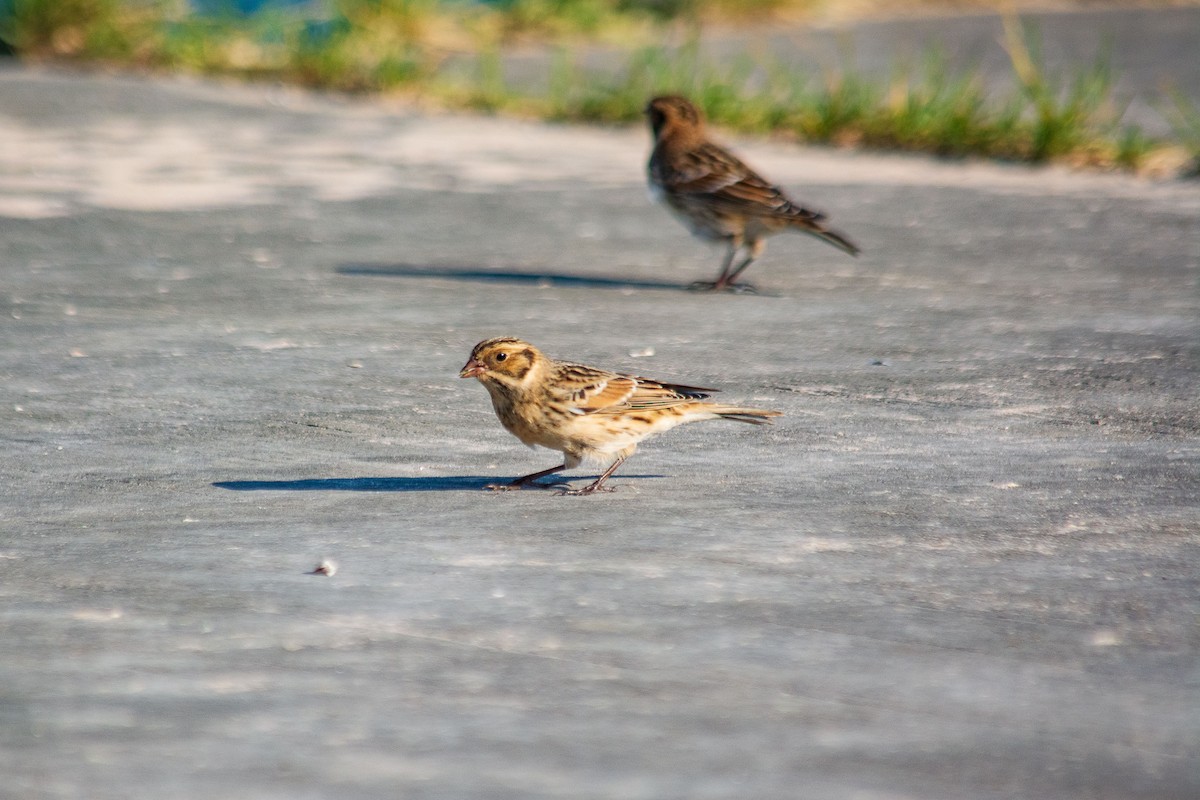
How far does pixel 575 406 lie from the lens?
17.5 ft

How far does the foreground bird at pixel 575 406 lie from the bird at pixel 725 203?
3.63 metres

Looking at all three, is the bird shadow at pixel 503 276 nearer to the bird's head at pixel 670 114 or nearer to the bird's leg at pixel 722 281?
the bird's leg at pixel 722 281

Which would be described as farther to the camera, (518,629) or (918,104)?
(918,104)

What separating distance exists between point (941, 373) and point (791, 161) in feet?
21.6

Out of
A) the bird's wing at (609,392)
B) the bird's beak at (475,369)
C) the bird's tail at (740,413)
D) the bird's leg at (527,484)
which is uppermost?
the bird's beak at (475,369)

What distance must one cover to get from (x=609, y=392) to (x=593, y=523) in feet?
1.93

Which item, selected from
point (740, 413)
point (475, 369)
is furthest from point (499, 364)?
point (740, 413)

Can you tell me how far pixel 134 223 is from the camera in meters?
10.4

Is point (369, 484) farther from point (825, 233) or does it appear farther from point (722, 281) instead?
point (825, 233)

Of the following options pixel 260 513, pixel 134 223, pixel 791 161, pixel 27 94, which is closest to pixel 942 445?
pixel 260 513

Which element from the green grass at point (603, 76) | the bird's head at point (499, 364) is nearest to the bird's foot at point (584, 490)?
the bird's head at point (499, 364)

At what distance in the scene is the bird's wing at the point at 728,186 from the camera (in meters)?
9.16

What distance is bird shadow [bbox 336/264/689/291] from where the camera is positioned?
927 centimetres

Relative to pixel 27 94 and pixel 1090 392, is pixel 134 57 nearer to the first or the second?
pixel 27 94
